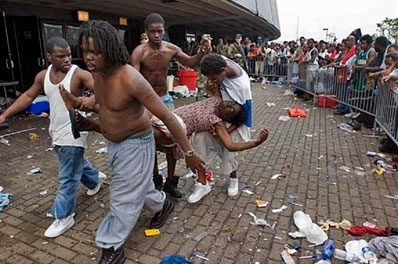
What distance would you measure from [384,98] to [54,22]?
30.8 feet

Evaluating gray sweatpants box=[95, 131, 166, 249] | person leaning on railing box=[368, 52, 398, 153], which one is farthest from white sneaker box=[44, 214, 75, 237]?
person leaning on railing box=[368, 52, 398, 153]

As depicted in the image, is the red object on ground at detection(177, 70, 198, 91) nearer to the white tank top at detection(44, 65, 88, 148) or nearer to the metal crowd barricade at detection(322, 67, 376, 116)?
the metal crowd barricade at detection(322, 67, 376, 116)

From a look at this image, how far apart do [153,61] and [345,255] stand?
2.70m

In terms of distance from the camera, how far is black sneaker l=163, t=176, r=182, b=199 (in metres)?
3.78

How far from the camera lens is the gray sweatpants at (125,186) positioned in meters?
2.47

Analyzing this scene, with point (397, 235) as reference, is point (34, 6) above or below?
above

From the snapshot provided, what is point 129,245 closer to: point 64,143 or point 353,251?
point 64,143

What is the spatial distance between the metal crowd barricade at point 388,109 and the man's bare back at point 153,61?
12.5 feet

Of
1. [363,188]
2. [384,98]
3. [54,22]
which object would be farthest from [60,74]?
[54,22]

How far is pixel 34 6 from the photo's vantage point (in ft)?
30.6

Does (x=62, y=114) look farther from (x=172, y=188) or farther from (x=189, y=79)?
(x=189, y=79)

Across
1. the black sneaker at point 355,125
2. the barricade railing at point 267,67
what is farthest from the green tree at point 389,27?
the black sneaker at point 355,125

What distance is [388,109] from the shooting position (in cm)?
566

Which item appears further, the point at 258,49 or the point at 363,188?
the point at 258,49
